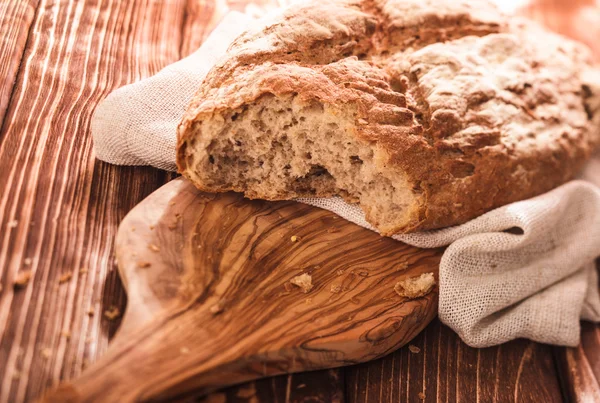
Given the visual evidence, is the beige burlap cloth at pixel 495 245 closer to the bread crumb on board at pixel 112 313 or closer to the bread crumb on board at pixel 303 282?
the bread crumb on board at pixel 303 282

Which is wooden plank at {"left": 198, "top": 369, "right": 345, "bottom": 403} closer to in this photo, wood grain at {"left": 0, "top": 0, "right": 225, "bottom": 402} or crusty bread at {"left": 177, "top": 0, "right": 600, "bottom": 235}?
wood grain at {"left": 0, "top": 0, "right": 225, "bottom": 402}

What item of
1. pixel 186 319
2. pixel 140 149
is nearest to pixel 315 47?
pixel 140 149

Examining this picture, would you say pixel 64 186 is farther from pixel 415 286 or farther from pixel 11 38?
pixel 415 286

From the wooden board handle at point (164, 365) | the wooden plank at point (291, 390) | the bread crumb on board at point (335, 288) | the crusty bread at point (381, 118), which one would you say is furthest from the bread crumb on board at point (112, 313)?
the bread crumb on board at point (335, 288)

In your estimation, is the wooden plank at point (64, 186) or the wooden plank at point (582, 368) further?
the wooden plank at point (582, 368)

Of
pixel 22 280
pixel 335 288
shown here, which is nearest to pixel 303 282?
pixel 335 288

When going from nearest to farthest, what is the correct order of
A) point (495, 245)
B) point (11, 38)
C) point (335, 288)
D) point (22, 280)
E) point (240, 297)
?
point (22, 280) < point (240, 297) < point (335, 288) < point (495, 245) < point (11, 38)

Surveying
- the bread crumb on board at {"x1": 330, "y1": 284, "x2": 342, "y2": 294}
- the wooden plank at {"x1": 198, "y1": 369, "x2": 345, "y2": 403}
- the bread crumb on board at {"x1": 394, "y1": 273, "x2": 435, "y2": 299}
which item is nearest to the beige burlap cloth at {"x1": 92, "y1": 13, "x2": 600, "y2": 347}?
the bread crumb on board at {"x1": 394, "y1": 273, "x2": 435, "y2": 299}
